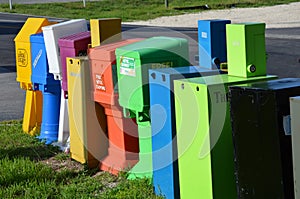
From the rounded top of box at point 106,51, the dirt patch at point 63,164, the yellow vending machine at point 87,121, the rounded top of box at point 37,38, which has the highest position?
the rounded top of box at point 37,38

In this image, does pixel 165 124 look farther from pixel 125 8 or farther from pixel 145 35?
pixel 125 8

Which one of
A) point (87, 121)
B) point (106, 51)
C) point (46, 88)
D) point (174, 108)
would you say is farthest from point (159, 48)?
point (46, 88)

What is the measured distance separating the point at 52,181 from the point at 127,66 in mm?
1272

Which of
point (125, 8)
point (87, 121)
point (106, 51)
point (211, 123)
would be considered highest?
point (125, 8)

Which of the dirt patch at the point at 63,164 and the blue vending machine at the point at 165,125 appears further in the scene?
the dirt patch at the point at 63,164

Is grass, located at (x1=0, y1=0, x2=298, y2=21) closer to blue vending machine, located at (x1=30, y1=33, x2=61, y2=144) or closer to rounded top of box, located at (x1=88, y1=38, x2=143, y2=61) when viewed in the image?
blue vending machine, located at (x1=30, y1=33, x2=61, y2=144)

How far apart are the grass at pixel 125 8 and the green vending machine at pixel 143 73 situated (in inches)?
980

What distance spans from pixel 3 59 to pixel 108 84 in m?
11.4

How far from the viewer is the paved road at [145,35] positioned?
36.3 feet

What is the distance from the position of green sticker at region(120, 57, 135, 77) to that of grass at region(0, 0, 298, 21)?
24.9m

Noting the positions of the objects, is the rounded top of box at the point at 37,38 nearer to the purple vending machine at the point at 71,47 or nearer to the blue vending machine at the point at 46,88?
the blue vending machine at the point at 46,88

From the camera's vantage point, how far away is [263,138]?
13.8ft

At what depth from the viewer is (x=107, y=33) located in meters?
6.96

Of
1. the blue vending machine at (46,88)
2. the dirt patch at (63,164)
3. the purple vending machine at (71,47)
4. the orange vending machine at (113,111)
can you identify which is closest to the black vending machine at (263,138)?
the orange vending machine at (113,111)
